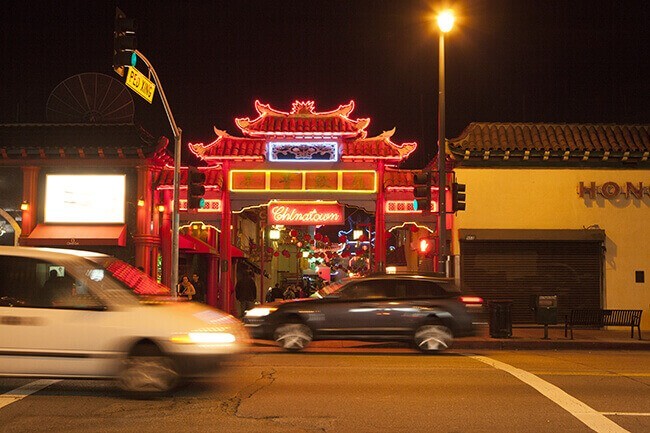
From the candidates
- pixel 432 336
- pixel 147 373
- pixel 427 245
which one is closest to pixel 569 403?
pixel 147 373

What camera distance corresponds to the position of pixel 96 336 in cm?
909

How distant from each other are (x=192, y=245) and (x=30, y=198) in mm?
5986

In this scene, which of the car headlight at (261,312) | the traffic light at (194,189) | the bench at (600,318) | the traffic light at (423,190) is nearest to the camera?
the car headlight at (261,312)

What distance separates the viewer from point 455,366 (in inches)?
503

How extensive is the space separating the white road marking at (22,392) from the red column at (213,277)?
22766 millimetres

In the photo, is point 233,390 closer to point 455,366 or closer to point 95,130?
point 455,366

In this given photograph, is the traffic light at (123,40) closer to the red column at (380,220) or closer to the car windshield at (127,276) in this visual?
the car windshield at (127,276)

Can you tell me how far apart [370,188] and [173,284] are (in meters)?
8.29

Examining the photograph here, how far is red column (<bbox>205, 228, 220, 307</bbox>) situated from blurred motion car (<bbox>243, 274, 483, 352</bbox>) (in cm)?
1756

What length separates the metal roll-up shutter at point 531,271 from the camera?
24.2 m

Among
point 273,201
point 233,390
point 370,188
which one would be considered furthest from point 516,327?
point 233,390

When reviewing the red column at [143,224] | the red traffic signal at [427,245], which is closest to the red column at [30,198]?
the red column at [143,224]

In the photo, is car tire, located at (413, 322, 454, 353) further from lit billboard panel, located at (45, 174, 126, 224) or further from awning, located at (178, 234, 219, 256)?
lit billboard panel, located at (45, 174, 126, 224)

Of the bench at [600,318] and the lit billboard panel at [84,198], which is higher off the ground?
the lit billboard panel at [84,198]
